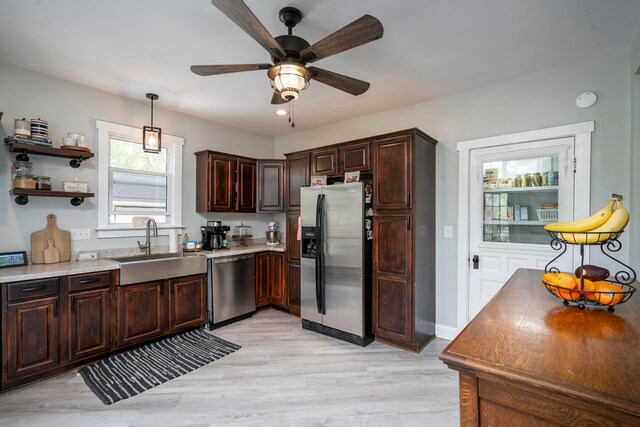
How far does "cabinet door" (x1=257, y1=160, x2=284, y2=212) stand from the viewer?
4547 mm

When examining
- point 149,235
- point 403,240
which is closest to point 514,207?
point 403,240

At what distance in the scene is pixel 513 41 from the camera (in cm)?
235

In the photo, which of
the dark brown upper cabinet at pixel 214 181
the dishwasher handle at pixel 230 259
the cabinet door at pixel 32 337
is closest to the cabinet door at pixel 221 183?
the dark brown upper cabinet at pixel 214 181

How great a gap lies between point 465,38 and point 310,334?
3.29m

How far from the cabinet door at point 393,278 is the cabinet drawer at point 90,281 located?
8.77ft

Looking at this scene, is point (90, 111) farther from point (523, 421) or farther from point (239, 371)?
point (523, 421)

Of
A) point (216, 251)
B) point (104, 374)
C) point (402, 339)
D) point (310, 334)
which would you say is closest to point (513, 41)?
point (402, 339)

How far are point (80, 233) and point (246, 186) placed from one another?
2.03 meters

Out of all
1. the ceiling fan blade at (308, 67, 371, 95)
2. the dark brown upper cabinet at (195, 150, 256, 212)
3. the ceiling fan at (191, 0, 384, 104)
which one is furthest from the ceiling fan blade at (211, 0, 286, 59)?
the dark brown upper cabinet at (195, 150, 256, 212)

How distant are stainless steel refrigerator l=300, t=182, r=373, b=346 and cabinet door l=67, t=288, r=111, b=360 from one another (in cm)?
203

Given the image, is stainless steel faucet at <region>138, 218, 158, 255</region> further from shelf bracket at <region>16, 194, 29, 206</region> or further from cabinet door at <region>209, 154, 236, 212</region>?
shelf bracket at <region>16, 194, 29, 206</region>

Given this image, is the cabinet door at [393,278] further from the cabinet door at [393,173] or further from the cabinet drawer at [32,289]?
the cabinet drawer at [32,289]

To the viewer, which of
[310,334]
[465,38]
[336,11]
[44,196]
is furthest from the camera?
[310,334]

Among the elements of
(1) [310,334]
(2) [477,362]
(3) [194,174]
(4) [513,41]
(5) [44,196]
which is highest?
(4) [513,41]
